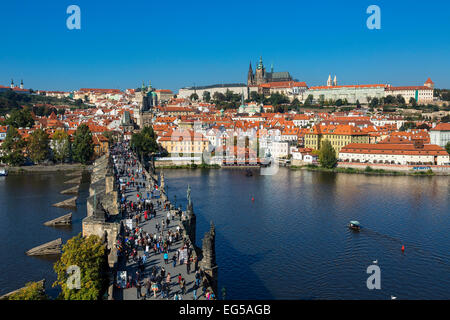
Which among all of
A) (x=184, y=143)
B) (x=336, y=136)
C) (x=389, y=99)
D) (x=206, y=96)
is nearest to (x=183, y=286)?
(x=184, y=143)

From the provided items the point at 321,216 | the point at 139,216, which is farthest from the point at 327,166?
the point at 139,216

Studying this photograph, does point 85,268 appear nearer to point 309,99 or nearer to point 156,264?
point 156,264

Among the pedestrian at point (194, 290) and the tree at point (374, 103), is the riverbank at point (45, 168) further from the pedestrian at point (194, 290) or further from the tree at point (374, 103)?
the tree at point (374, 103)

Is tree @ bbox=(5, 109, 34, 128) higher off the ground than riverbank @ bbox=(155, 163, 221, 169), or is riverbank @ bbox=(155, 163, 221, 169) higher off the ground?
tree @ bbox=(5, 109, 34, 128)

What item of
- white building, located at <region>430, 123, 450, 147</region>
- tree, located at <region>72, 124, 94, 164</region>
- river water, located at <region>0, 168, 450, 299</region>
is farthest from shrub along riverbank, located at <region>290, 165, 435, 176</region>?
tree, located at <region>72, 124, 94, 164</region>

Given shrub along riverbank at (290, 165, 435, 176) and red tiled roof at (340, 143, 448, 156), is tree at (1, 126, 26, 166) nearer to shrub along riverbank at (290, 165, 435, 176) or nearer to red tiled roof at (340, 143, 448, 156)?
shrub along riverbank at (290, 165, 435, 176)

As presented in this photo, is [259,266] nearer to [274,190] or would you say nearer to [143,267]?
[143,267]

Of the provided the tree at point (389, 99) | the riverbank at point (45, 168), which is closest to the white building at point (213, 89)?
the tree at point (389, 99)
